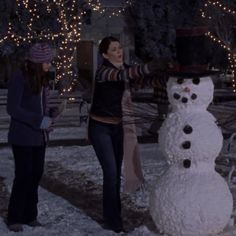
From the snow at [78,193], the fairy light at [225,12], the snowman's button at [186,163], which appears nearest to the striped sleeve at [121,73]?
the snowman's button at [186,163]

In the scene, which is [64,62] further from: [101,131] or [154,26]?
[101,131]

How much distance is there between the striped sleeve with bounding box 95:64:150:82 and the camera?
679 centimetres

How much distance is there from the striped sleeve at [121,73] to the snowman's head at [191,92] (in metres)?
0.29

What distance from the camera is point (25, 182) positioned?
7531mm

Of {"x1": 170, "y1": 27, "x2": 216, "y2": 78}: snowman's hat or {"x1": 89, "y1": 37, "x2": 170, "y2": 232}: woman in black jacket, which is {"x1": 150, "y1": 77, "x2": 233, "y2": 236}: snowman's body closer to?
{"x1": 170, "y1": 27, "x2": 216, "y2": 78}: snowman's hat

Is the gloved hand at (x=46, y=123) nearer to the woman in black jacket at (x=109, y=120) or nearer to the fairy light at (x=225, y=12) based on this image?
the woman in black jacket at (x=109, y=120)

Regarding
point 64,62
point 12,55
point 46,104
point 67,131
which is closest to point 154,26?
point 12,55

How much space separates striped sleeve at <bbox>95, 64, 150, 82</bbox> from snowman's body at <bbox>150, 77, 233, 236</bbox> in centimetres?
30

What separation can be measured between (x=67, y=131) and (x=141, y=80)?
1066cm

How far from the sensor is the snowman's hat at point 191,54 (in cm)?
673

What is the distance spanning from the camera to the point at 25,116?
729 centimetres

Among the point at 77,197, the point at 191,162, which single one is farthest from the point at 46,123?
the point at 77,197

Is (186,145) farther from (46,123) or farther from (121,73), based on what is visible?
(46,123)

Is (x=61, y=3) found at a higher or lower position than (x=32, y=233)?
higher
